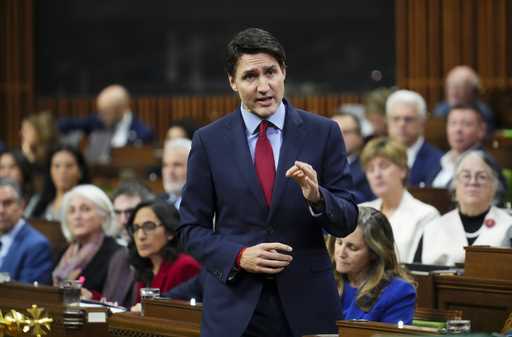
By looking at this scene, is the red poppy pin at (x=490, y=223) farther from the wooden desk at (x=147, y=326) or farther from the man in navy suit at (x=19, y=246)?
the man in navy suit at (x=19, y=246)

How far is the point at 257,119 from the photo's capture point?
3488 mm

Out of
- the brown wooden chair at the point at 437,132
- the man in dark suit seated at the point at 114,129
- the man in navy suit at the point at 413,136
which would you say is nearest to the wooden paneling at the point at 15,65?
the man in dark suit seated at the point at 114,129

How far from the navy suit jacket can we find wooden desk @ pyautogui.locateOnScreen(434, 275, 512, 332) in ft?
4.33

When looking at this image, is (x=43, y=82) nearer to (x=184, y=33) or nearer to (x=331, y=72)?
(x=184, y=33)

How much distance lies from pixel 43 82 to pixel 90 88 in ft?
1.75

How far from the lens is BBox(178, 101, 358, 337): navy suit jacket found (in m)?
3.42

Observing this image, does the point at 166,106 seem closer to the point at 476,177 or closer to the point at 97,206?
the point at 97,206

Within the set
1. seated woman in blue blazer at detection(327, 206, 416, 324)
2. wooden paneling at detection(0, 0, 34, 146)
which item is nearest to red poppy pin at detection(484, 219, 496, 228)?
seated woman in blue blazer at detection(327, 206, 416, 324)

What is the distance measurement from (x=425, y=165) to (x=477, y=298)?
2945 millimetres

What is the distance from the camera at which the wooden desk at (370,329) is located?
3.51m

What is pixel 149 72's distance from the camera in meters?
13.0

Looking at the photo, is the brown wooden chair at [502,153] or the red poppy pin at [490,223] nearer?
the red poppy pin at [490,223]

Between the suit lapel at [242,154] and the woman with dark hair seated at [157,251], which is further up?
the suit lapel at [242,154]

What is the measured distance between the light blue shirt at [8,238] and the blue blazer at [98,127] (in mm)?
3813
